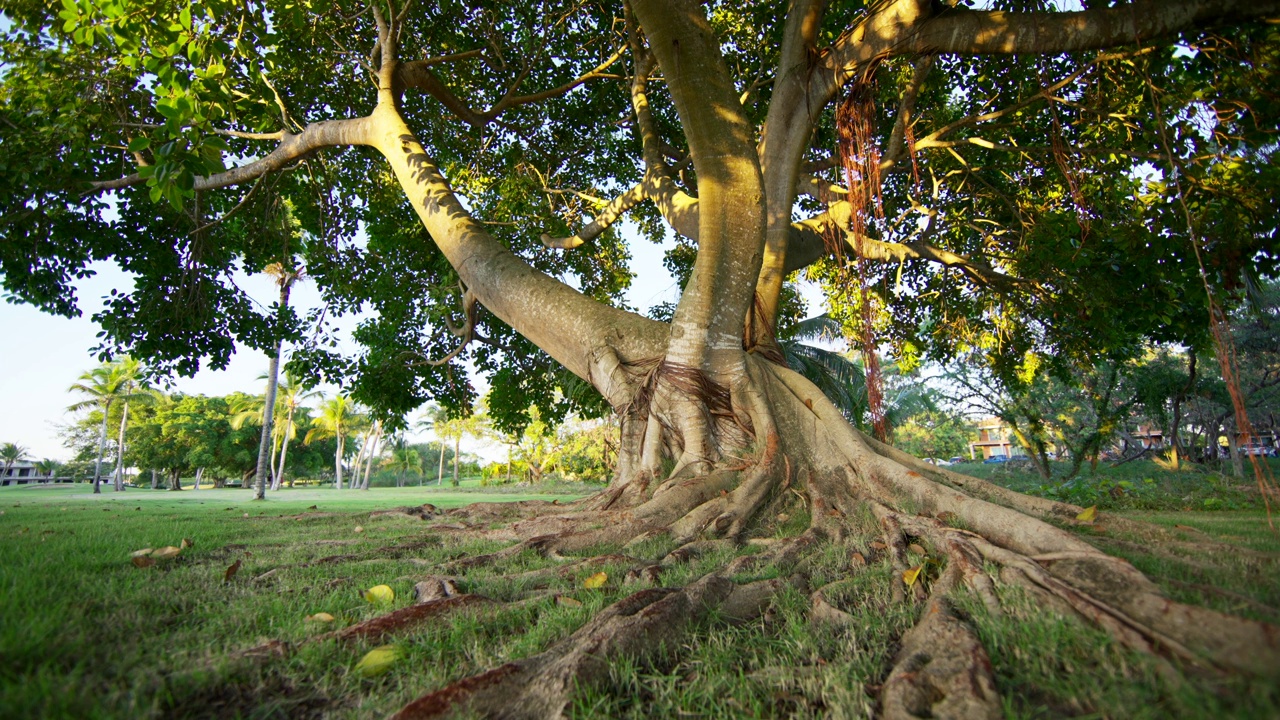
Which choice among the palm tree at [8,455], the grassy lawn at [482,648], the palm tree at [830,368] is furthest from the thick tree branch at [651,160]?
the palm tree at [8,455]

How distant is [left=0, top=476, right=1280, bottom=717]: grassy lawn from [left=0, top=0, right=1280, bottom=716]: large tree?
5.2 inches

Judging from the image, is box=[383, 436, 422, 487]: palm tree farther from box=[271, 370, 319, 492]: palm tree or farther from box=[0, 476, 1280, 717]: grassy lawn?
box=[0, 476, 1280, 717]: grassy lawn

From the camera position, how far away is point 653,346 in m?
5.34

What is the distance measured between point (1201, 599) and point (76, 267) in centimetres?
1014

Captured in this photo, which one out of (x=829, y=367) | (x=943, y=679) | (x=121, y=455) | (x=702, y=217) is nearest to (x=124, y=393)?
(x=121, y=455)

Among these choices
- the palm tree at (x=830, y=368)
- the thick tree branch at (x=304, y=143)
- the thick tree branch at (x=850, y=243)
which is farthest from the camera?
the palm tree at (x=830, y=368)

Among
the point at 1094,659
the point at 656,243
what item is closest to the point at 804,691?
the point at 1094,659

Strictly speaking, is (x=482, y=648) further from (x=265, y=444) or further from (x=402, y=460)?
(x=402, y=460)

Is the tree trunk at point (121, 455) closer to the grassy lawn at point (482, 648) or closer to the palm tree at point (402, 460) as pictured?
the palm tree at point (402, 460)

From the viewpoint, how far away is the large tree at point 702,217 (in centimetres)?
257

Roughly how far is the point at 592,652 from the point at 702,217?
3.67 metres

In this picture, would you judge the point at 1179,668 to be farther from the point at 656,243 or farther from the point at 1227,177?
the point at 656,243

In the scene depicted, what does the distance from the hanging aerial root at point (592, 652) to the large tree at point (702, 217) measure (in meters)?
0.01

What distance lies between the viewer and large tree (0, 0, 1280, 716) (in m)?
2.57
